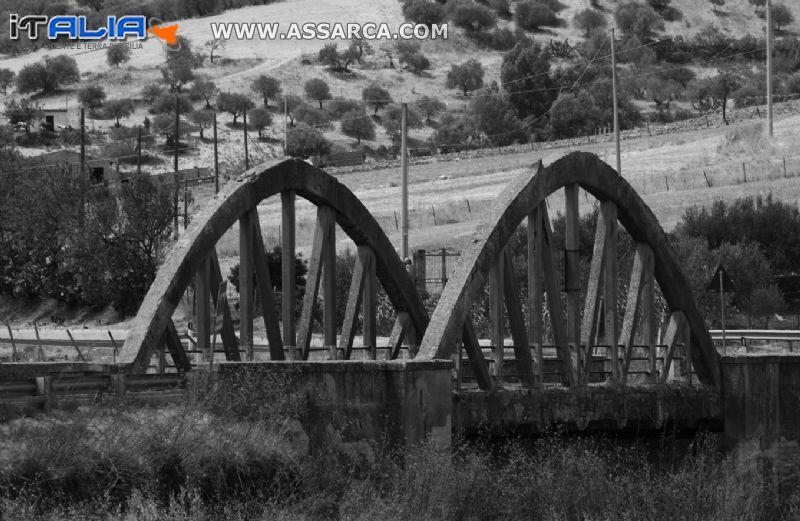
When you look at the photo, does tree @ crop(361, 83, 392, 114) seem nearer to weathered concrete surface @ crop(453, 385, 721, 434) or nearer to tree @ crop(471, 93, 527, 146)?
tree @ crop(471, 93, 527, 146)

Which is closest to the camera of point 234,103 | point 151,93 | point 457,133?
point 457,133

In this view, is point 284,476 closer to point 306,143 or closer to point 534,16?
point 306,143

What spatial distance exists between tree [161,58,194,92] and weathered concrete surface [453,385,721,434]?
13296 cm

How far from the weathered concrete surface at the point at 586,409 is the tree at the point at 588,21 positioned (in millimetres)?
163811

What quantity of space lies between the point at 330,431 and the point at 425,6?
173 metres

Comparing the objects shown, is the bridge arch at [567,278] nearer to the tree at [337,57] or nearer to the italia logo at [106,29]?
the italia logo at [106,29]

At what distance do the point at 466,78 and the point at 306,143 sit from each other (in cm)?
3533

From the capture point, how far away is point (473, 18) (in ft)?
626

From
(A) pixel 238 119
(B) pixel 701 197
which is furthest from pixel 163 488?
(A) pixel 238 119

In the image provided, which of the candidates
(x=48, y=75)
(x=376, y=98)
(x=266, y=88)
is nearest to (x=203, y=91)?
(x=266, y=88)

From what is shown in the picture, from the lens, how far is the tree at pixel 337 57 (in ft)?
563

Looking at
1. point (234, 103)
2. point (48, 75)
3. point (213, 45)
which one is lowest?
point (234, 103)

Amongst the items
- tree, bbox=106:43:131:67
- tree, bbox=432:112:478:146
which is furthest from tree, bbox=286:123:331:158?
tree, bbox=106:43:131:67

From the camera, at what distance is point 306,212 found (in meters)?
86.1
